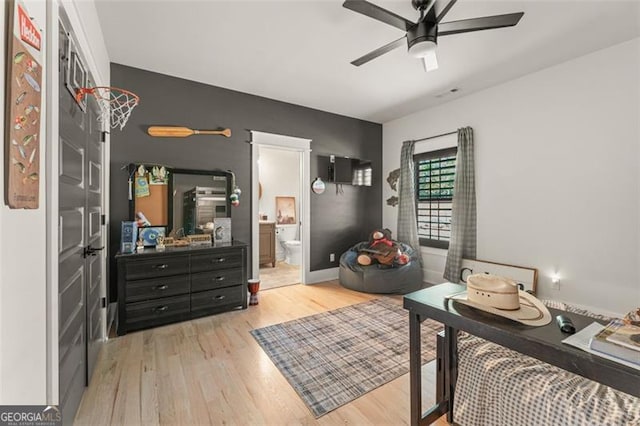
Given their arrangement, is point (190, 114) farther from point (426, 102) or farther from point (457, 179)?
point (457, 179)

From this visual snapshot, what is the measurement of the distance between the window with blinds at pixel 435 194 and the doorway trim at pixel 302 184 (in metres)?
1.83

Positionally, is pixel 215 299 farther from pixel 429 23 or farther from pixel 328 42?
pixel 429 23

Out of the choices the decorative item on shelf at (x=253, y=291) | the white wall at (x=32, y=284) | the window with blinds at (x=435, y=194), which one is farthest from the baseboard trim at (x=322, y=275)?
the white wall at (x=32, y=284)

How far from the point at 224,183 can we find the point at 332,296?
81.1 inches

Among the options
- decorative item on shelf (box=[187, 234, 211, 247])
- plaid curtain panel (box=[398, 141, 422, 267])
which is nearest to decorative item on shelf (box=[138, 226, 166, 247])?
decorative item on shelf (box=[187, 234, 211, 247])

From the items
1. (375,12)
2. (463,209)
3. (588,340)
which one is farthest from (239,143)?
(588,340)

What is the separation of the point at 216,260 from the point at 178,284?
0.43 m

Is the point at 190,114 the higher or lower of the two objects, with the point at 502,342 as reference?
higher

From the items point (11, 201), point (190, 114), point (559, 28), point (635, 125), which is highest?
point (559, 28)

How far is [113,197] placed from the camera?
2961 mm

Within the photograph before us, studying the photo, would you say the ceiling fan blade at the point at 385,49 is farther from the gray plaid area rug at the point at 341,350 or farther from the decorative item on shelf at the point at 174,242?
the decorative item on shelf at the point at 174,242

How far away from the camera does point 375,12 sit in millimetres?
1812

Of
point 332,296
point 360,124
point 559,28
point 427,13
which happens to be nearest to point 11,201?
point 427,13

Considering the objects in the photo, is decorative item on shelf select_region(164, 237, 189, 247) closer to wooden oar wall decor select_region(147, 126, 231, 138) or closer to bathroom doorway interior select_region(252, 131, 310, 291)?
wooden oar wall decor select_region(147, 126, 231, 138)
